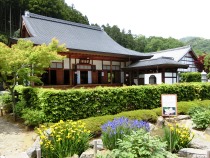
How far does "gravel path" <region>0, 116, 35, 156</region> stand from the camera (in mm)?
6359

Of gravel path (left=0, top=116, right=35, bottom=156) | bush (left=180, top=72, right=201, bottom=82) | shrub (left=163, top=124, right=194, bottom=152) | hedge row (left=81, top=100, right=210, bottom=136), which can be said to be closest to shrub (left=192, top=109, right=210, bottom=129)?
hedge row (left=81, top=100, right=210, bottom=136)

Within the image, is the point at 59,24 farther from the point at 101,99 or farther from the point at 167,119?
the point at 167,119

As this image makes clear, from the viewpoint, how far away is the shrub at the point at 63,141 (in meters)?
4.80

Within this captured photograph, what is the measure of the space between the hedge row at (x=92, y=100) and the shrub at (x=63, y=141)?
301 cm

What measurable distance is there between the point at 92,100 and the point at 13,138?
126 inches

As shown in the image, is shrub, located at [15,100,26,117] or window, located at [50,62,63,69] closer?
shrub, located at [15,100,26,117]

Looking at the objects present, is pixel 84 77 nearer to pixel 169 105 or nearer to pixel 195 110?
pixel 195 110

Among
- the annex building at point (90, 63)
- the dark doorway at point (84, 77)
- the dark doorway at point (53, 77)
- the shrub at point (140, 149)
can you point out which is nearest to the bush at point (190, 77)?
the annex building at point (90, 63)

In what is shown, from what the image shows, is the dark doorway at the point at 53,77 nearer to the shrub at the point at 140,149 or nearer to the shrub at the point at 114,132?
the shrub at the point at 114,132

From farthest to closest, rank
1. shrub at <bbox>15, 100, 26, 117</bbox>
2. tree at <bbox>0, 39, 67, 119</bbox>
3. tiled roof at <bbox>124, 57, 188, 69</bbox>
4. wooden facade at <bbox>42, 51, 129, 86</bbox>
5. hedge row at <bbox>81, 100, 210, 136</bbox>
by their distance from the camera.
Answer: tiled roof at <bbox>124, 57, 188, 69</bbox> → wooden facade at <bbox>42, 51, 129, 86</bbox> → shrub at <bbox>15, 100, 26, 117</bbox> → tree at <bbox>0, 39, 67, 119</bbox> → hedge row at <bbox>81, 100, 210, 136</bbox>

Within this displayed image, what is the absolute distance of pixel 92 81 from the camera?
19.9 meters

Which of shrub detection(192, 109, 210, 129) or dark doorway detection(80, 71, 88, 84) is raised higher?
dark doorway detection(80, 71, 88, 84)

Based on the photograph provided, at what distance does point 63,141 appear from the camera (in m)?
4.86

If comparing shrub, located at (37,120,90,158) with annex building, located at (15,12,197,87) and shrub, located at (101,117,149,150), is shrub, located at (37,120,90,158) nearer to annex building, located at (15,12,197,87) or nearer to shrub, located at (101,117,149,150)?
shrub, located at (101,117,149,150)
